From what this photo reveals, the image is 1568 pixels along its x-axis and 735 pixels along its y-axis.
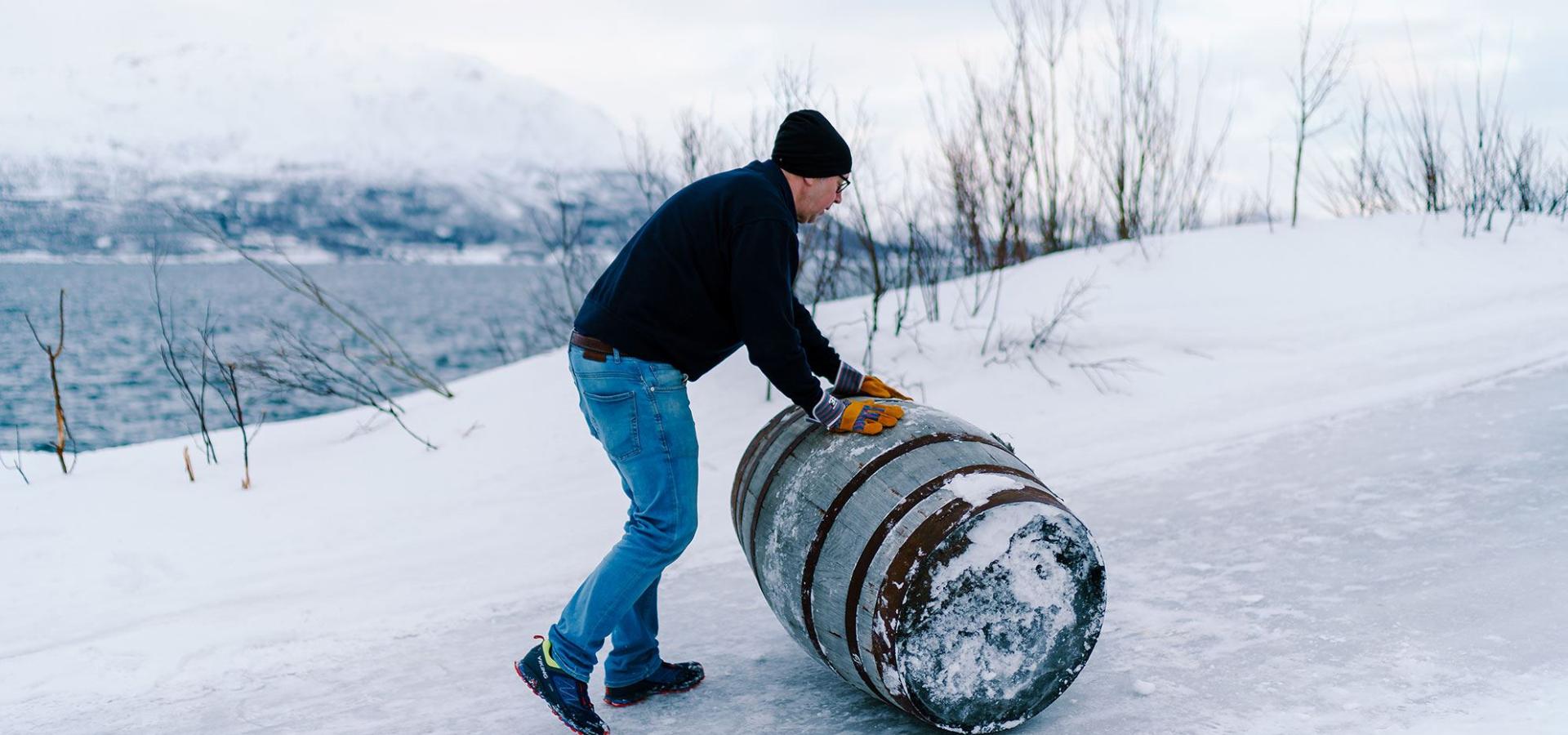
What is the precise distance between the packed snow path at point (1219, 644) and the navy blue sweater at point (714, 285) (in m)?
1.09

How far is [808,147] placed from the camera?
2.82 m

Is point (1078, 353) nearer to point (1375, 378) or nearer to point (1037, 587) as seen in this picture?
point (1375, 378)

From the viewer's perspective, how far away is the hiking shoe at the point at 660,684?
10.5 ft

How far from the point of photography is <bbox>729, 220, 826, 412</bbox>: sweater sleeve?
8.72 feet

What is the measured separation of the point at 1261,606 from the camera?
3.57 meters

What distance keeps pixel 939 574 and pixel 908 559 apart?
0.09 meters

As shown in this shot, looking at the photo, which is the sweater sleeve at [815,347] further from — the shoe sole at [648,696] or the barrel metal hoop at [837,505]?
the shoe sole at [648,696]

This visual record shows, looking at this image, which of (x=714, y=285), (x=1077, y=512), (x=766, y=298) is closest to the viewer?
(x=766, y=298)

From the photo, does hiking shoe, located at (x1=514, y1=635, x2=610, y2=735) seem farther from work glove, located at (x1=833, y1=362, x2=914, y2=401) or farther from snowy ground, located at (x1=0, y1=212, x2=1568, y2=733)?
work glove, located at (x1=833, y1=362, x2=914, y2=401)

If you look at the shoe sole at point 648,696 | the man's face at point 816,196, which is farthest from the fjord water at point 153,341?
the man's face at point 816,196

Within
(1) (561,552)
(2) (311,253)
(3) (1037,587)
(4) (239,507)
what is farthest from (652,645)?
(2) (311,253)

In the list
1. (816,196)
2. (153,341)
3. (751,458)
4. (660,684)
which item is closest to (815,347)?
(751,458)

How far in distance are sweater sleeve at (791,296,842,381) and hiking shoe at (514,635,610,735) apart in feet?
3.79

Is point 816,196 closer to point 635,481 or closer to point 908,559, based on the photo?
point 635,481
